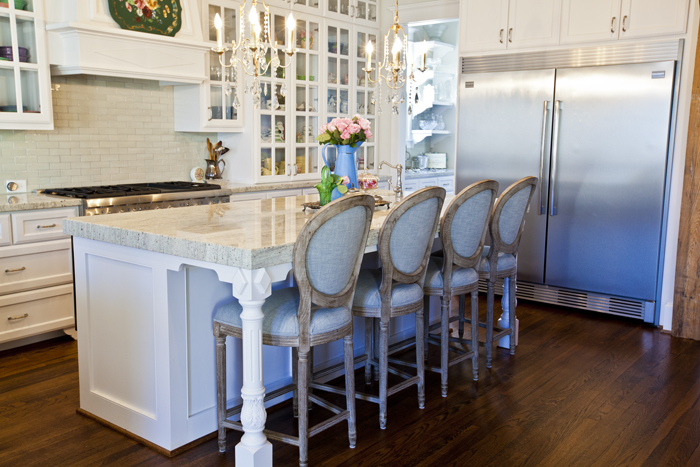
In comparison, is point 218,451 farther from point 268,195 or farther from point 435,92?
point 435,92

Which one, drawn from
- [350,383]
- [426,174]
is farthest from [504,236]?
[426,174]

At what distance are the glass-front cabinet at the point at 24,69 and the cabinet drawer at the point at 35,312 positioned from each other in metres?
1.02

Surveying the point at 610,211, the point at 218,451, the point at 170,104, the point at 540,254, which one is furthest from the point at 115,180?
the point at 610,211

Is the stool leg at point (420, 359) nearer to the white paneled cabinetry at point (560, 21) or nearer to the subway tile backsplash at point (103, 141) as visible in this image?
the white paneled cabinetry at point (560, 21)

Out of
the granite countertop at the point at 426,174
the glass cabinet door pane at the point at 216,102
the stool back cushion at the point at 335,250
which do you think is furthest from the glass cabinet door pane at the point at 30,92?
the granite countertop at the point at 426,174

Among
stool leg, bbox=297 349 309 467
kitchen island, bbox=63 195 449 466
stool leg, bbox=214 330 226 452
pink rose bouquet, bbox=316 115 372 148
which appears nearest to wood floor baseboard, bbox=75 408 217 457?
kitchen island, bbox=63 195 449 466

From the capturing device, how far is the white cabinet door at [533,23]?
4527 millimetres

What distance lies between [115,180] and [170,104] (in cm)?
76

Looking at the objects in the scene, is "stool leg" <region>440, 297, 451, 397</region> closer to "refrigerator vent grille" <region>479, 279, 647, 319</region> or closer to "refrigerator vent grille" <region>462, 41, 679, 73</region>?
"refrigerator vent grille" <region>479, 279, 647, 319</region>

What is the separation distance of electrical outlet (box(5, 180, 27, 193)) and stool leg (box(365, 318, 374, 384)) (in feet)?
8.36

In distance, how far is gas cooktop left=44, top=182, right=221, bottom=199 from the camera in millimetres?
3916

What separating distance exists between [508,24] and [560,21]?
399mm

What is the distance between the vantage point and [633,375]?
335 cm

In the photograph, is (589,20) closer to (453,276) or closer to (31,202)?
(453,276)
